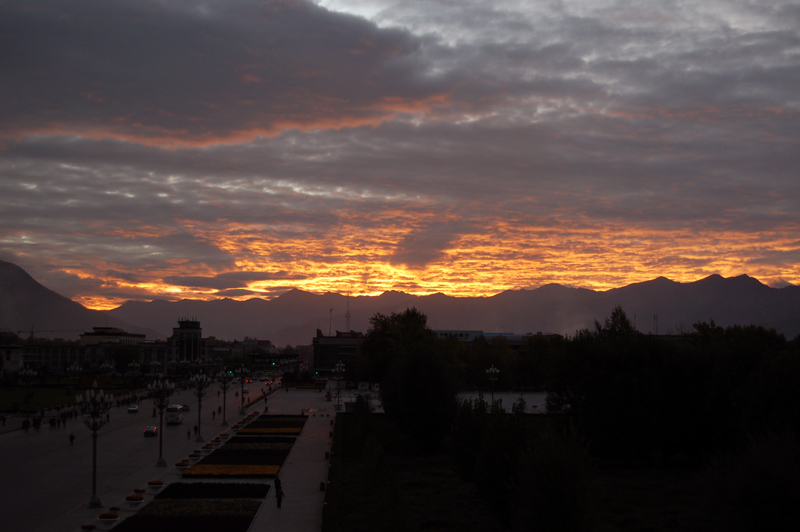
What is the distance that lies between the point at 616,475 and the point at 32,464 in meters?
36.8

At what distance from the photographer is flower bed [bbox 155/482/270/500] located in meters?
32.5

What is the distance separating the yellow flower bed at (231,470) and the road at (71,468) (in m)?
1.31

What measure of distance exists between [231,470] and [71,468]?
10.1m

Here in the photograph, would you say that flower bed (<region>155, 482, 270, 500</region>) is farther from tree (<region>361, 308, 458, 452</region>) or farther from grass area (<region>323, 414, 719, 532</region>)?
tree (<region>361, 308, 458, 452</region>)

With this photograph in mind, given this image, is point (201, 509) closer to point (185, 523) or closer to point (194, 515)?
point (194, 515)

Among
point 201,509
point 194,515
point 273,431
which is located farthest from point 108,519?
point 273,431

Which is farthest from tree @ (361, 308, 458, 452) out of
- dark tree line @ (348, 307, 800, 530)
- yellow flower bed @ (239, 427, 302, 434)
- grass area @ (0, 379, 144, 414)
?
grass area @ (0, 379, 144, 414)

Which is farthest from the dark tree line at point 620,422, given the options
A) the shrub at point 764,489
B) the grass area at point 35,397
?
the grass area at point 35,397

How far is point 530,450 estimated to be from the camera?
20953 millimetres

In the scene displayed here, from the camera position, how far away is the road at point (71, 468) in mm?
28484

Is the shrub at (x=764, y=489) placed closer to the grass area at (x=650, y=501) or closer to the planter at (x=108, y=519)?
the grass area at (x=650, y=501)

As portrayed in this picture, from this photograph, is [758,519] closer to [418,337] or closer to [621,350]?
[621,350]

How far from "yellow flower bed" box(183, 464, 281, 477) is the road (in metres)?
1.31

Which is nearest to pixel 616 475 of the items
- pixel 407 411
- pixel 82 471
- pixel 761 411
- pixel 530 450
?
pixel 761 411
